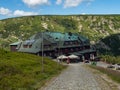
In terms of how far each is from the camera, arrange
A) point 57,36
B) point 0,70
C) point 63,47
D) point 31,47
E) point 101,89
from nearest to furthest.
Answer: point 101,89
point 0,70
point 31,47
point 63,47
point 57,36

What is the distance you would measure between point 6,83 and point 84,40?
16313cm

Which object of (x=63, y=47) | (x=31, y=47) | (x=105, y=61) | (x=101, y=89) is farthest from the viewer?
(x=63, y=47)

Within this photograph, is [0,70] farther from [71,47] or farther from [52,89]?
[71,47]

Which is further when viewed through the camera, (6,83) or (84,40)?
(84,40)

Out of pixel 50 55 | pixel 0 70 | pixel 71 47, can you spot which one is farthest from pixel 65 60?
pixel 0 70

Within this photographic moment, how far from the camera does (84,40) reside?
636ft

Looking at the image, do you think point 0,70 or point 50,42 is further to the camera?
point 50,42

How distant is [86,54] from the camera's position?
181m

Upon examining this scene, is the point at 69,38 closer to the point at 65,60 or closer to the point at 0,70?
the point at 65,60

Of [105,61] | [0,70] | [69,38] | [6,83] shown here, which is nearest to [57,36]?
[69,38]

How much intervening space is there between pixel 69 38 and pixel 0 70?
5489 inches

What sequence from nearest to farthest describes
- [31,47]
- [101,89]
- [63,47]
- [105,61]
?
1. [101,89]
2. [105,61]
3. [31,47]
4. [63,47]

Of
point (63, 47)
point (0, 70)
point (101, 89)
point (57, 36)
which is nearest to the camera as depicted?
point (101, 89)

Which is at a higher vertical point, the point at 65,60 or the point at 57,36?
the point at 57,36
